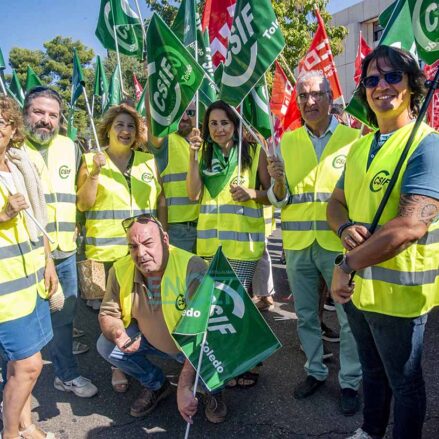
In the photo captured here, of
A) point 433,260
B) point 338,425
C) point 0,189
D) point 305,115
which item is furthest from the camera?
point 305,115

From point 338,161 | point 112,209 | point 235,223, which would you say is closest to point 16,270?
point 112,209

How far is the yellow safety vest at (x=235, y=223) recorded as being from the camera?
310 cm

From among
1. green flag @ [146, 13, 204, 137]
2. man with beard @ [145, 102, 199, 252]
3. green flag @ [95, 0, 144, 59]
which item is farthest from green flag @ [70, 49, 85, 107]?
green flag @ [146, 13, 204, 137]

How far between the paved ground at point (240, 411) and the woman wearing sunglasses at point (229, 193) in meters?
0.27

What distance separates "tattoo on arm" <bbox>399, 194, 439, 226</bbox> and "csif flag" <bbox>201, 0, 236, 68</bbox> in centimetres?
282

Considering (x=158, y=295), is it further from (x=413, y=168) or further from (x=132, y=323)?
(x=413, y=168)

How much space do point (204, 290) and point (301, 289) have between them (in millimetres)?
918

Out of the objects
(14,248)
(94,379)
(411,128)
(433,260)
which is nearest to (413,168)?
(411,128)

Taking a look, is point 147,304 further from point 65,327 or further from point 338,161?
point 338,161

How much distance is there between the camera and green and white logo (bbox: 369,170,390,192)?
1842mm

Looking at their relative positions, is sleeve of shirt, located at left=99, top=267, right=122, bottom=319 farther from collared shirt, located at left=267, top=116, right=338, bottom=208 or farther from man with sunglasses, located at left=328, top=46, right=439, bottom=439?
man with sunglasses, located at left=328, top=46, right=439, bottom=439

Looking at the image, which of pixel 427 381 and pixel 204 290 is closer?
pixel 204 290

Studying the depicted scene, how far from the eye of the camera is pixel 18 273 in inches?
88.7

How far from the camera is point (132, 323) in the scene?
9.60 ft
